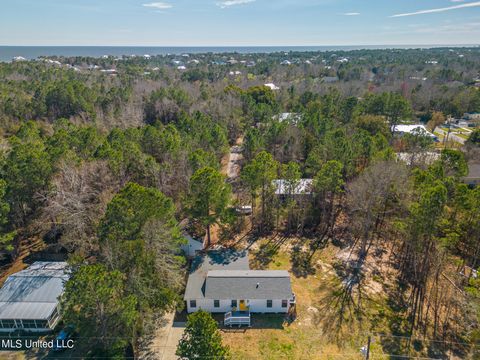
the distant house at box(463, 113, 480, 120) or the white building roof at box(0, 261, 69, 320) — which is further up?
the distant house at box(463, 113, 480, 120)

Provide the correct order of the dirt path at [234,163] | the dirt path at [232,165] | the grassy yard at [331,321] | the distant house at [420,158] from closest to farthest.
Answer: the grassy yard at [331,321] → the distant house at [420,158] → the dirt path at [232,165] → the dirt path at [234,163]

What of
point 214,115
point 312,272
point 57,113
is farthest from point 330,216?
point 57,113

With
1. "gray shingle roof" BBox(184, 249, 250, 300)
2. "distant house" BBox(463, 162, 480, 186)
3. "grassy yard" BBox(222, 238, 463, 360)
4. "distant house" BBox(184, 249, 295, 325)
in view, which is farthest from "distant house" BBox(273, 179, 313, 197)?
"distant house" BBox(463, 162, 480, 186)

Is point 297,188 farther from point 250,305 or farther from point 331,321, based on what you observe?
point 250,305

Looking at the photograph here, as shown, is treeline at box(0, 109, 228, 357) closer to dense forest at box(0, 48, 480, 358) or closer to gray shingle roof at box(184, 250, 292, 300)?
dense forest at box(0, 48, 480, 358)

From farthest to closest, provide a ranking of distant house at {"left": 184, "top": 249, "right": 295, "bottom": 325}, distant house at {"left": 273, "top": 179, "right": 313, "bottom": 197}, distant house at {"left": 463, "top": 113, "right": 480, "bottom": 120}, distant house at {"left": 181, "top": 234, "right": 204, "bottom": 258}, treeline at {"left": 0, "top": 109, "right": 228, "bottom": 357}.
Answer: distant house at {"left": 463, "top": 113, "right": 480, "bottom": 120} < distant house at {"left": 273, "top": 179, "right": 313, "bottom": 197} < distant house at {"left": 181, "top": 234, "right": 204, "bottom": 258} < distant house at {"left": 184, "top": 249, "right": 295, "bottom": 325} < treeline at {"left": 0, "top": 109, "right": 228, "bottom": 357}

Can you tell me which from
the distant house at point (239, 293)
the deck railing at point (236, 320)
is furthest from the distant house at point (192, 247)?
the deck railing at point (236, 320)

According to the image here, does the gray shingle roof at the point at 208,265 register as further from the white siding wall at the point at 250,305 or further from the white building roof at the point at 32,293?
the white building roof at the point at 32,293
